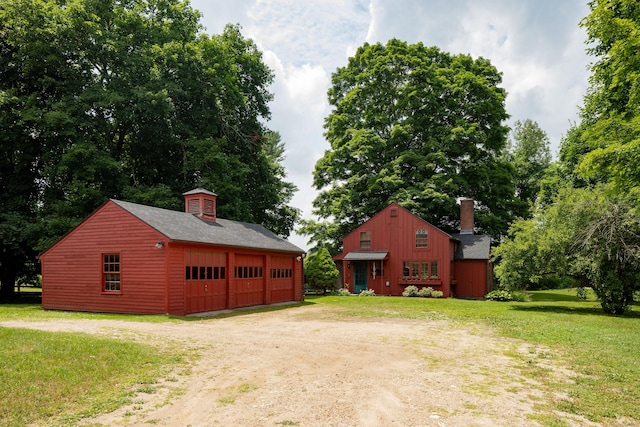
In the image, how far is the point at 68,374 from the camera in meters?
7.45

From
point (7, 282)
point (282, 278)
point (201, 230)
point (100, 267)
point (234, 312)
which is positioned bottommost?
point (234, 312)

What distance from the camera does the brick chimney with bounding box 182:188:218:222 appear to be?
2269cm

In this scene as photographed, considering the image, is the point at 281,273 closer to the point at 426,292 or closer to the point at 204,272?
the point at 204,272

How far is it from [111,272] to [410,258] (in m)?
20.6

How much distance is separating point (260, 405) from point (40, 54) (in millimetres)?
27610

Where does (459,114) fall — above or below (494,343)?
above

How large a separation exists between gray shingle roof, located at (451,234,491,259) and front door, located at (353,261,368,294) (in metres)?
6.78

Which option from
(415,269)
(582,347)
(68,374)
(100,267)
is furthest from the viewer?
(415,269)

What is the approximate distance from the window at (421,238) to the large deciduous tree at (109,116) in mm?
11228

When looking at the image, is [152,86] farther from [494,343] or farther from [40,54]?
[494,343]

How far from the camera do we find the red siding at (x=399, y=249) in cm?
3148

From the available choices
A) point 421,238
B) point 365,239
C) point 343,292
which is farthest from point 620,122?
point 343,292

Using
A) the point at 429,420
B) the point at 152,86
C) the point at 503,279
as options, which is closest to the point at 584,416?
the point at 429,420

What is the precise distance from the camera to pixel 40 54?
2623 centimetres
